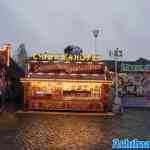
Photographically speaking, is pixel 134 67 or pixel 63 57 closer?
pixel 63 57

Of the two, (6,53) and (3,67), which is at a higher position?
(6,53)

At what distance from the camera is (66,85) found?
1489 inches

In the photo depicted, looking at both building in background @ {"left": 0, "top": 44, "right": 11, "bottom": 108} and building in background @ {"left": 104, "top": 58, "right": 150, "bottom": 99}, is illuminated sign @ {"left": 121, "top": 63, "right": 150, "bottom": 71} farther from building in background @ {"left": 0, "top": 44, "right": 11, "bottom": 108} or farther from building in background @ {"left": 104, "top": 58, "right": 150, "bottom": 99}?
building in background @ {"left": 0, "top": 44, "right": 11, "bottom": 108}

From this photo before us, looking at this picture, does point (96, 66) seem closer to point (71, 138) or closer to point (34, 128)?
point (34, 128)

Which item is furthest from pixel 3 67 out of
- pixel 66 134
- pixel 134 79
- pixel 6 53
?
pixel 66 134

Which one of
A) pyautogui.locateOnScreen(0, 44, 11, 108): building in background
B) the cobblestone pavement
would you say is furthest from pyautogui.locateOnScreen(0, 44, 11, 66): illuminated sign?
the cobblestone pavement

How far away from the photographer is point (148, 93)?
5384 centimetres

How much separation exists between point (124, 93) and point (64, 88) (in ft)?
64.2

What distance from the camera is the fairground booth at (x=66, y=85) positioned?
123 feet

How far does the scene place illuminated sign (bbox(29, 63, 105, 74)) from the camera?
37969 millimetres

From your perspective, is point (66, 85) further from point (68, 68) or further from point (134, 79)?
point (134, 79)

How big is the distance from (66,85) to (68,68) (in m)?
1.61

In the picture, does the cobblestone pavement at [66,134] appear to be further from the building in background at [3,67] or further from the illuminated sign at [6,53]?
the illuminated sign at [6,53]

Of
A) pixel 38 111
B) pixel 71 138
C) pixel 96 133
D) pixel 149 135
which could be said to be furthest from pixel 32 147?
pixel 38 111
